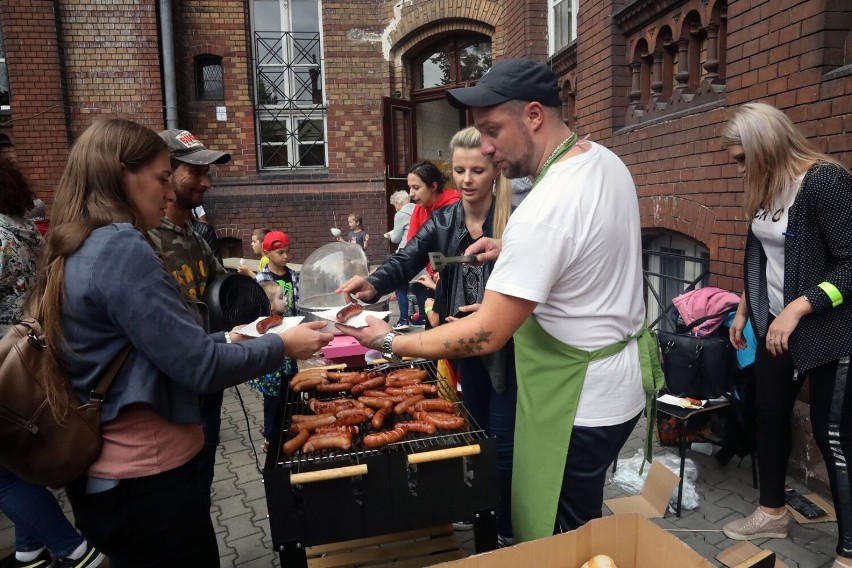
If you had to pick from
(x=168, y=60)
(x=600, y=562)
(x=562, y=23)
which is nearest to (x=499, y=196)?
(x=600, y=562)

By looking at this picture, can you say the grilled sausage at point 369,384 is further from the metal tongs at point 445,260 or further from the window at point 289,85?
the window at point 289,85

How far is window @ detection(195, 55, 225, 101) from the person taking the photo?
11758 millimetres

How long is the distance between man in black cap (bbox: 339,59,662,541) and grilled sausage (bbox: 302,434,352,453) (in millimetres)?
476

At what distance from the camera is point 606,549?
5.44 ft

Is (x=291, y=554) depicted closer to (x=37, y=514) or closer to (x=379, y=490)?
(x=379, y=490)

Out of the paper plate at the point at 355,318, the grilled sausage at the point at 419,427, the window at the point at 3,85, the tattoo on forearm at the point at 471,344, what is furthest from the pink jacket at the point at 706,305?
the window at the point at 3,85

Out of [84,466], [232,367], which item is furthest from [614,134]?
[84,466]

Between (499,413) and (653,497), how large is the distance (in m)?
1.57

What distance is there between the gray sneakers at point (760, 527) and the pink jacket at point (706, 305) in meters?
1.23

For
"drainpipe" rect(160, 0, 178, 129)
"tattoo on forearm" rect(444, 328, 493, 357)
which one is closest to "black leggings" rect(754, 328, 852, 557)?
"tattoo on forearm" rect(444, 328, 493, 357)

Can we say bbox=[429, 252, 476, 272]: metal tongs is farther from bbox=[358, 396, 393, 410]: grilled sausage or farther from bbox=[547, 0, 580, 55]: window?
bbox=[547, 0, 580, 55]: window

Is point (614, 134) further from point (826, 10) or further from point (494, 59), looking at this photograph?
point (494, 59)

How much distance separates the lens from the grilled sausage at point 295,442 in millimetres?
2354

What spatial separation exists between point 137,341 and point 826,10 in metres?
4.07
